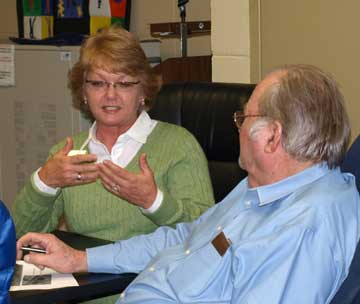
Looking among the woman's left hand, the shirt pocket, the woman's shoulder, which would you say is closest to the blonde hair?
the woman's shoulder

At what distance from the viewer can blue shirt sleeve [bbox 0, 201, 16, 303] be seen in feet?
4.09

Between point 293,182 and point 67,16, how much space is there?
405 cm

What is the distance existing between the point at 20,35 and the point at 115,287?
13.4 ft

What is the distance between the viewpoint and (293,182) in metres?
1.69

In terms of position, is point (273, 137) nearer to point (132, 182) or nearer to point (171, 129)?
point (132, 182)

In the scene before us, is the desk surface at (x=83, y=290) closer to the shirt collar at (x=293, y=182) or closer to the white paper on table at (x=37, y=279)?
the white paper on table at (x=37, y=279)

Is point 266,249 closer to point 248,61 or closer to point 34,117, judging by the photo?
point 248,61

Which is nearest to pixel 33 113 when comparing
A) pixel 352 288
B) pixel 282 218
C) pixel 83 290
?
pixel 83 290

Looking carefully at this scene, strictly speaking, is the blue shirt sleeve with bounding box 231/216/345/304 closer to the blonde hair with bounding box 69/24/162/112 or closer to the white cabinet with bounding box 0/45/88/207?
the blonde hair with bounding box 69/24/162/112

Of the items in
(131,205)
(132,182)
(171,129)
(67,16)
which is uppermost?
(67,16)

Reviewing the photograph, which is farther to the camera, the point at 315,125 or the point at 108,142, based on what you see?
the point at 108,142

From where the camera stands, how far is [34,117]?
12.8ft

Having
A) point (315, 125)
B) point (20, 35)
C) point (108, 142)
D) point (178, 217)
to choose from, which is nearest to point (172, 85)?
point (108, 142)

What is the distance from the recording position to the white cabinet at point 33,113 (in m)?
3.80
